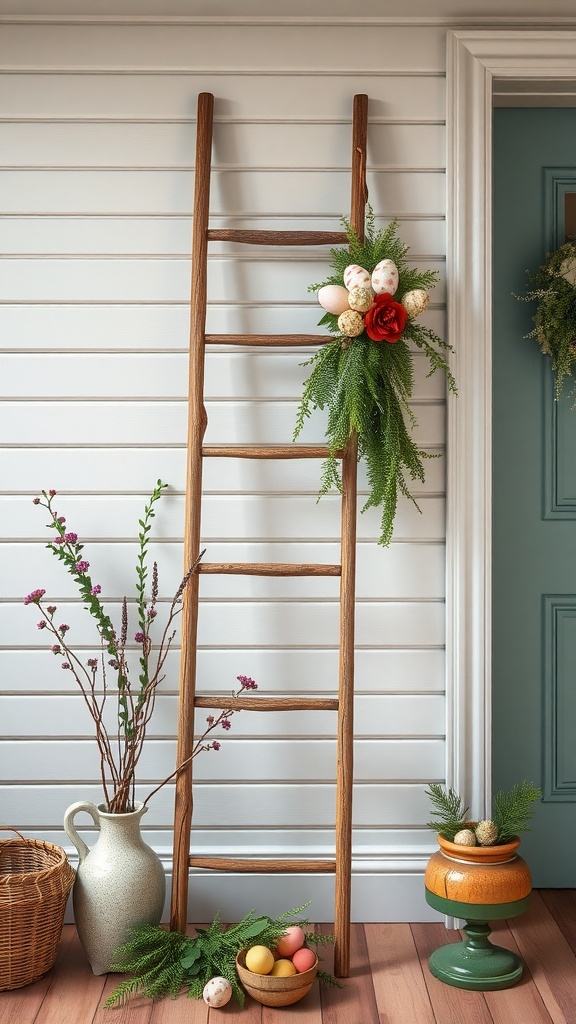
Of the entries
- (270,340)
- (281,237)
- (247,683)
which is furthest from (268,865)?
(281,237)

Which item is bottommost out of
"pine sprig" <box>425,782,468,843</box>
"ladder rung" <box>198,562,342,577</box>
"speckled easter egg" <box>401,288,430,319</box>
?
"pine sprig" <box>425,782,468,843</box>

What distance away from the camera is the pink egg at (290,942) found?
2.05m

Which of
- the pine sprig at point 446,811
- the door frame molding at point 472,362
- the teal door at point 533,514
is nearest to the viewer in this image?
the pine sprig at point 446,811

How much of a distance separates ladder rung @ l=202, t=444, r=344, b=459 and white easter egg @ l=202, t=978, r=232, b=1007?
1243 mm

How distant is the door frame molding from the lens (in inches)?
91.9

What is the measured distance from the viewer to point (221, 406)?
2.41 meters

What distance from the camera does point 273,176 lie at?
7.79 ft

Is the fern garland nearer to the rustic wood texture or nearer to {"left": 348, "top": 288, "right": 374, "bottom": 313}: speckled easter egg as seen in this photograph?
the rustic wood texture

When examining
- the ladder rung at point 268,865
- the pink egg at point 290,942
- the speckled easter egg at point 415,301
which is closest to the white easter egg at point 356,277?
the speckled easter egg at point 415,301

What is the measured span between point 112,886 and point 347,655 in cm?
80

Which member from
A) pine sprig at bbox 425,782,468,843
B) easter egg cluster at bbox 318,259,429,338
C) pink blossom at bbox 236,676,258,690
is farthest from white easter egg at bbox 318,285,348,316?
pine sprig at bbox 425,782,468,843

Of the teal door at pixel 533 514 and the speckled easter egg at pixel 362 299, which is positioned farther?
the teal door at pixel 533 514

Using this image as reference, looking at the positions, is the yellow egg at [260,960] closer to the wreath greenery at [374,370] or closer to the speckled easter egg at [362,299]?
the wreath greenery at [374,370]

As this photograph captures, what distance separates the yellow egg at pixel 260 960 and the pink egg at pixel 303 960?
6cm
